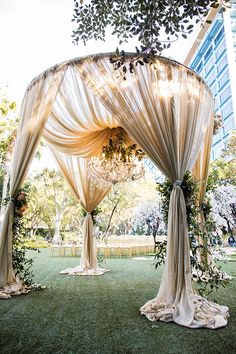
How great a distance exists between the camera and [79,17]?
2090 millimetres

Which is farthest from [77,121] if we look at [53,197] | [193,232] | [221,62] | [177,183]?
[221,62]

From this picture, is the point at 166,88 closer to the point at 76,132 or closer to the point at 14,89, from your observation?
the point at 76,132

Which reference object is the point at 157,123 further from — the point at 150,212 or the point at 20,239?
the point at 150,212

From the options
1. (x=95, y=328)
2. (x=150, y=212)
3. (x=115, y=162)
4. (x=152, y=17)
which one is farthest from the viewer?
(x=150, y=212)

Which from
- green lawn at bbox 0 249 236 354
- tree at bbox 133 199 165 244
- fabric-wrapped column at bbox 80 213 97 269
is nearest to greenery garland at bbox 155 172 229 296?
green lawn at bbox 0 249 236 354

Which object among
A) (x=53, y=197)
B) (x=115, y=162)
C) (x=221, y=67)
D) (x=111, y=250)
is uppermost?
(x=221, y=67)

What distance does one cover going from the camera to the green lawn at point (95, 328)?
6.47ft

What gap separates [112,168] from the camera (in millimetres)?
5547

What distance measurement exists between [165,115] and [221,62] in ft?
114

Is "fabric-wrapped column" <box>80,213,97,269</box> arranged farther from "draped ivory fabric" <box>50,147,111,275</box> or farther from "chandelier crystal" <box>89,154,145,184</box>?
"chandelier crystal" <box>89,154,145,184</box>

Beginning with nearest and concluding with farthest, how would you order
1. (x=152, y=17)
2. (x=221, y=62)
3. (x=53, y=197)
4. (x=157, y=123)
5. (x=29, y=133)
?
(x=152, y=17), (x=157, y=123), (x=29, y=133), (x=53, y=197), (x=221, y=62)

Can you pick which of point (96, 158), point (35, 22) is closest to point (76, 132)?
point (96, 158)

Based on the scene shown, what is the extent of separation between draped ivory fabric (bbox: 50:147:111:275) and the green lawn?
2.44 metres

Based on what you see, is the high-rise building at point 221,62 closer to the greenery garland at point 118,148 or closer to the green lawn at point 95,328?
the greenery garland at point 118,148
